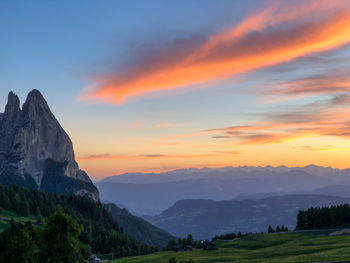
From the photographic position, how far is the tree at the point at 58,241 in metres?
69.4

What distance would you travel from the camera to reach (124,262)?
136750mm

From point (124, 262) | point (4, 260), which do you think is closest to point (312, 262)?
point (4, 260)

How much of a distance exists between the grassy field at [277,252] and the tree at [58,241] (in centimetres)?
4525

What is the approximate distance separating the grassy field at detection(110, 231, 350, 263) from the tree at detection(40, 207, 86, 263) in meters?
45.2

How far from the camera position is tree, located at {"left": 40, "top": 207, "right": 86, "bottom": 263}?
69438 millimetres

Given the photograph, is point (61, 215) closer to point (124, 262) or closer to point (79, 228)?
point (79, 228)

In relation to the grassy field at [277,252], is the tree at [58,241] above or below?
above

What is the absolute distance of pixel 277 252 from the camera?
116625mm

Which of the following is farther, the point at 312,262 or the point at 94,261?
the point at 94,261

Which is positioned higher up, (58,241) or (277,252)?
(58,241)

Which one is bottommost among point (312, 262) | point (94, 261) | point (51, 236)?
point (94, 261)

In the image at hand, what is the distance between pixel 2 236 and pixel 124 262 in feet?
171

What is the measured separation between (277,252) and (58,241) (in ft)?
230

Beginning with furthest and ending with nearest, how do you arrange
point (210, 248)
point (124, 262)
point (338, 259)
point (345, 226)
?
point (345, 226) → point (210, 248) → point (124, 262) → point (338, 259)
